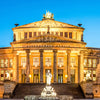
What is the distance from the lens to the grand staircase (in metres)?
56.6

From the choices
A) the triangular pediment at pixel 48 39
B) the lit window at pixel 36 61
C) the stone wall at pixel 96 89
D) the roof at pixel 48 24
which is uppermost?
the roof at pixel 48 24

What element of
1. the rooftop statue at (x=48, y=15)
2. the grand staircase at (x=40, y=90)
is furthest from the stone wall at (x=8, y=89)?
the rooftop statue at (x=48, y=15)

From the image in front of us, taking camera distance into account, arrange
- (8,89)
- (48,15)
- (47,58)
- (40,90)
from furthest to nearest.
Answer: (48,15) < (47,58) < (40,90) < (8,89)

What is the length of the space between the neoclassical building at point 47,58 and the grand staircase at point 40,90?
12.2 ft

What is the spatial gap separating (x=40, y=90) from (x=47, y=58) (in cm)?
1312

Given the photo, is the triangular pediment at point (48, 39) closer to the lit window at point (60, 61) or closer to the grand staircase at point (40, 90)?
the lit window at point (60, 61)

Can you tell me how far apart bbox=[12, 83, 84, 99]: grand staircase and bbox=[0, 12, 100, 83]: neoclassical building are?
372 cm

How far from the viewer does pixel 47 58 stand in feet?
233

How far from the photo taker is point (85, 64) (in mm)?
71188

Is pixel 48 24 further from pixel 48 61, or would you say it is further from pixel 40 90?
pixel 40 90

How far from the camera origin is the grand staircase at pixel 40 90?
5656 cm

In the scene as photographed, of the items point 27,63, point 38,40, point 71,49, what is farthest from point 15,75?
point 71,49

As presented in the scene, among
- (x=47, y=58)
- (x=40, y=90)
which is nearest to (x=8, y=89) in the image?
(x=40, y=90)

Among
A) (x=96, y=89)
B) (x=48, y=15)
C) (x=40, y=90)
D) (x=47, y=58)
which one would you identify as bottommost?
(x=96, y=89)
